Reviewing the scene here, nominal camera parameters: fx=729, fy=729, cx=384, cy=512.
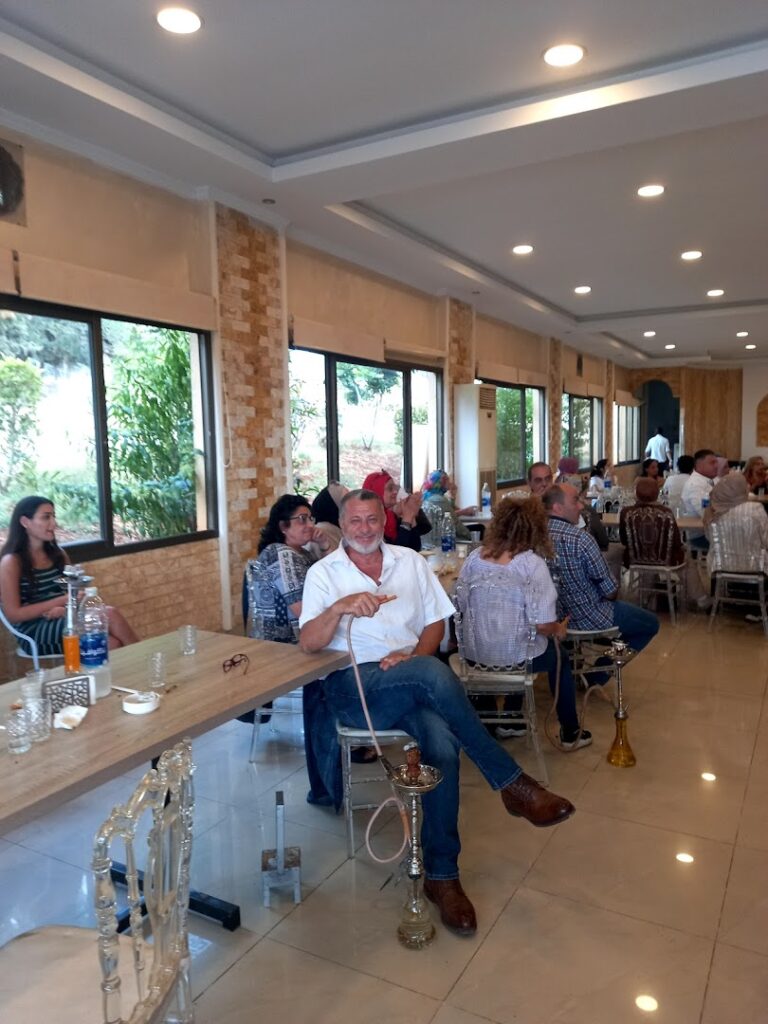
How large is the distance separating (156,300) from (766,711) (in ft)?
12.9

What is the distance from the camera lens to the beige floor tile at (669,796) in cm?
261

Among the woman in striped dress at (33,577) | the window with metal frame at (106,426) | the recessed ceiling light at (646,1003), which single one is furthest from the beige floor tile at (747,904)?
the window with metal frame at (106,426)

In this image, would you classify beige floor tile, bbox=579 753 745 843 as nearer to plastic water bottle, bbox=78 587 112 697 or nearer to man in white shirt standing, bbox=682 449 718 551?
plastic water bottle, bbox=78 587 112 697

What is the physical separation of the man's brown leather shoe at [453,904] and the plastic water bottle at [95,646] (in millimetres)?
1103

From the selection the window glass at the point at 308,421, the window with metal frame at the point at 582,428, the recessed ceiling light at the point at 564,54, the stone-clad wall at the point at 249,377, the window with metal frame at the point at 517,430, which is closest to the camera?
the recessed ceiling light at the point at 564,54

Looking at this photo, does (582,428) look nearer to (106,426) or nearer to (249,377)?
(249,377)

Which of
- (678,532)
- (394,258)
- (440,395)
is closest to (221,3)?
(394,258)

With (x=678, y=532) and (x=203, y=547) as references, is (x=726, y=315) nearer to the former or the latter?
(x=678, y=532)

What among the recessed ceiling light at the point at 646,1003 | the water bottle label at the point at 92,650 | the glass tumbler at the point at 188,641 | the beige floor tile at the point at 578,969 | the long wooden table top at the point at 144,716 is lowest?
the recessed ceiling light at the point at 646,1003

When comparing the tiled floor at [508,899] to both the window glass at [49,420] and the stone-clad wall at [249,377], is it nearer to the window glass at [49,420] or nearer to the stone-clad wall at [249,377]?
the window glass at [49,420]

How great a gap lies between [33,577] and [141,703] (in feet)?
5.92

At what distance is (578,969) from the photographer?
190 centimetres

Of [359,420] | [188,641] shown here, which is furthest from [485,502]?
[188,641]

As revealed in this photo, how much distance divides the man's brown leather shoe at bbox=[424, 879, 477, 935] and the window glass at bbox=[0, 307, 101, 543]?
2716 mm
